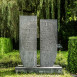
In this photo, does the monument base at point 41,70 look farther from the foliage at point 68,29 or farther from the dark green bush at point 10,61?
the foliage at point 68,29

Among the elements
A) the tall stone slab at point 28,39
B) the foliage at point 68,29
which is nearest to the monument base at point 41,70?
the tall stone slab at point 28,39

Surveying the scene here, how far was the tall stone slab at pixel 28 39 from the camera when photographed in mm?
8172

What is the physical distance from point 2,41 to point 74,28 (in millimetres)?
5959

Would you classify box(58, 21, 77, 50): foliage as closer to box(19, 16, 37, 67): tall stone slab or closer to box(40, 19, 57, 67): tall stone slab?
box(40, 19, 57, 67): tall stone slab

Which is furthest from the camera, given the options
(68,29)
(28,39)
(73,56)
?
(68,29)

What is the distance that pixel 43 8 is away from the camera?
1156cm

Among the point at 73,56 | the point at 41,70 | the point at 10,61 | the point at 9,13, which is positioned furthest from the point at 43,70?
the point at 9,13

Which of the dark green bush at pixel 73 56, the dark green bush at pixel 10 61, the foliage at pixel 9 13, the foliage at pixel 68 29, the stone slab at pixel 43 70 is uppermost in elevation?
the foliage at pixel 9 13

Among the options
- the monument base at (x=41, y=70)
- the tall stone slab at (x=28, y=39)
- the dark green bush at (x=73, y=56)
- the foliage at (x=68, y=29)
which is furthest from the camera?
the foliage at (x=68, y=29)

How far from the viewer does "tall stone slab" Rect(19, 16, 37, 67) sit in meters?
8.17

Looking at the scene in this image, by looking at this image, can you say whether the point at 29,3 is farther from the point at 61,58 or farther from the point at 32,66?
the point at 32,66

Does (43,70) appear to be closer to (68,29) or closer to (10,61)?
(10,61)

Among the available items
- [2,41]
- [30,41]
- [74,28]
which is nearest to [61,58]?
[30,41]

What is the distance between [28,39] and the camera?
8188 millimetres
